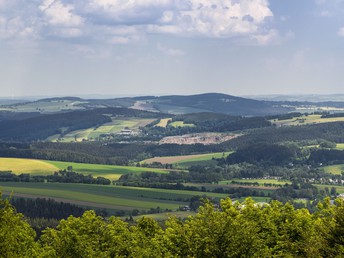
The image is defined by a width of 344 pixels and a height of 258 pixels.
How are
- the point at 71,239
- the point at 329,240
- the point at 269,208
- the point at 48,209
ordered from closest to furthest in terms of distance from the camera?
the point at 329,240, the point at 71,239, the point at 269,208, the point at 48,209

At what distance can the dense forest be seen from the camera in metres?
61.6

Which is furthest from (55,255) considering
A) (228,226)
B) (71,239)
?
(228,226)

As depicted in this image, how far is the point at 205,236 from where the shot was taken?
63594 mm

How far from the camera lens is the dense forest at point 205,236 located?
61.6 meters

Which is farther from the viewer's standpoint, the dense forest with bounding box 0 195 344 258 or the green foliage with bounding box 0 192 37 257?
the dense forest with bounding box 0 195 344 258

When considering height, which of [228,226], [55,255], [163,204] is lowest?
[163,204]

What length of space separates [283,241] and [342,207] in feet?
25.2

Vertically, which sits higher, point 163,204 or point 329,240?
point 329,240

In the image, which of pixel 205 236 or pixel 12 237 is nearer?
pixel 12 237

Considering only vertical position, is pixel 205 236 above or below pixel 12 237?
below

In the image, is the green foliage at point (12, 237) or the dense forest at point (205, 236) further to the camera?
the dense forest at point (205, 236)

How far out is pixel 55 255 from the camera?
68688 mm

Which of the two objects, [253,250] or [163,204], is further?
[163,204]

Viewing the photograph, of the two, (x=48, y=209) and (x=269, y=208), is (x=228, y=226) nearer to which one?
(x=269, y=208)
